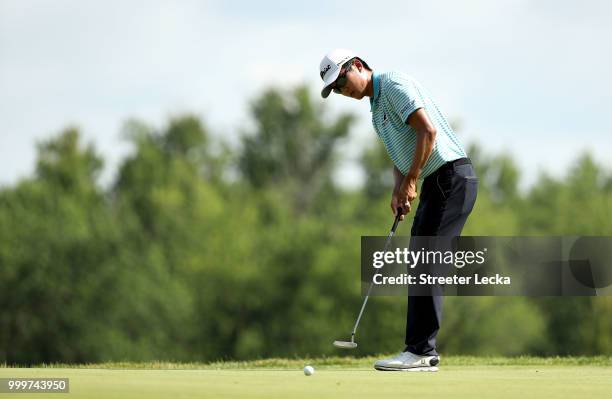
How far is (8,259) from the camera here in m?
57.1

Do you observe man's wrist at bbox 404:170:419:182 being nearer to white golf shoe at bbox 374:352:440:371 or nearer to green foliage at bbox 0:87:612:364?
white golf shoe at bbox 374:352:440:371

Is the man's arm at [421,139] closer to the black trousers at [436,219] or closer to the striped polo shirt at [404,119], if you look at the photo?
the striped polo shirt at [404,119]

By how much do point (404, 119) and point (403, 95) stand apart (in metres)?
0.18

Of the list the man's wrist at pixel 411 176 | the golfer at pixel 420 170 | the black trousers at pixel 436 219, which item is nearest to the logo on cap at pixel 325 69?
the golfer at pixel 420 170

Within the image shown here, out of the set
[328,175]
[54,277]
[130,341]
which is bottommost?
[130,341]

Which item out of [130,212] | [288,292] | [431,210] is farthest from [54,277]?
[431,210]

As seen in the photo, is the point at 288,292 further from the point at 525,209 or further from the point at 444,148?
the point at 444,148

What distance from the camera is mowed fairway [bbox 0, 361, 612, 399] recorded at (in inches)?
231

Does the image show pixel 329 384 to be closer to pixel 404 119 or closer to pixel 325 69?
pixel 404 119

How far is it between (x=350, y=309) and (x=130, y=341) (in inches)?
482

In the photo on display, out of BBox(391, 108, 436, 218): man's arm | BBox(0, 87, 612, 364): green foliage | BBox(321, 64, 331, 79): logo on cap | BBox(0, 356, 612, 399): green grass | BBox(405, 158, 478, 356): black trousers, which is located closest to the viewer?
BBox(0, 356, 612, 399): green grass

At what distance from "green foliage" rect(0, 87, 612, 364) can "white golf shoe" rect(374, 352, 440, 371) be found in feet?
143

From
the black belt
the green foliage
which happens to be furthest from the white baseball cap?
the green foliage

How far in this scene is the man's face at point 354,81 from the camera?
8172mm
